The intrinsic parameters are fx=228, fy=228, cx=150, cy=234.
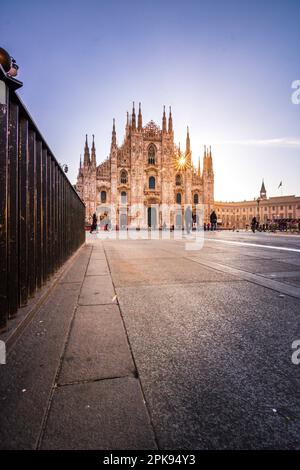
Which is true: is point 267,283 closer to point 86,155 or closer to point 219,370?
point 219,370

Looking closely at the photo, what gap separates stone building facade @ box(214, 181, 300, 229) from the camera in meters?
71.5

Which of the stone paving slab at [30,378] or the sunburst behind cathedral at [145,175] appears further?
the sunburst behind cathedral at [145,175]

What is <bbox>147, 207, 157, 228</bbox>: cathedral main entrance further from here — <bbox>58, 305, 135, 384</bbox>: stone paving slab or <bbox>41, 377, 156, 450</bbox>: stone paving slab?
<bbox>41, 377, 156, 450</bbox>: stone paving slab

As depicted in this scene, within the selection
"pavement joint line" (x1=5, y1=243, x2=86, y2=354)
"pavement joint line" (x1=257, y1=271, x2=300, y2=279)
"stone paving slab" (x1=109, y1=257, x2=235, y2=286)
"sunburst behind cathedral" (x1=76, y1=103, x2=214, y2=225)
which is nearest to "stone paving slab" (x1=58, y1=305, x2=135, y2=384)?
"pavement joint line" (x1=5, y1=243, x2=86, y2=354)

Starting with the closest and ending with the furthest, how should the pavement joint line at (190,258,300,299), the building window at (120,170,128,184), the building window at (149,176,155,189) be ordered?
the pavement joint line at (190,258,300,299)
the building window at (120,170,128,184)
the building window at (149,176,155,189)

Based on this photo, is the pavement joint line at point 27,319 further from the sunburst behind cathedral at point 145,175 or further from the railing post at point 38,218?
the sunburst behind cathedral at point 145,175

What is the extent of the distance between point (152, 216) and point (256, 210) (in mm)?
50398

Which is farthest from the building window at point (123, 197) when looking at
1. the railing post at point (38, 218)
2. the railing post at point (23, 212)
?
the railing post at point (23, 212)

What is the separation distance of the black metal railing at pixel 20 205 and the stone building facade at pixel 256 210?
71.0 metres

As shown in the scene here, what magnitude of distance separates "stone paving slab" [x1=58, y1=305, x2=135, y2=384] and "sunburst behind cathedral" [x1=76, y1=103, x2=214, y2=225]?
117ft

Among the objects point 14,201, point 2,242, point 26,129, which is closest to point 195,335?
point 2,242

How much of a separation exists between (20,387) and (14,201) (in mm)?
1031

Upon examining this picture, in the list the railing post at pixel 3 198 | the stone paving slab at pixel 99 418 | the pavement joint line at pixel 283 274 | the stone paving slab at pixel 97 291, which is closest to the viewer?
the stone paving slab at pixel 99 418

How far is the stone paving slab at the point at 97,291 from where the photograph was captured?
1.99 meters
